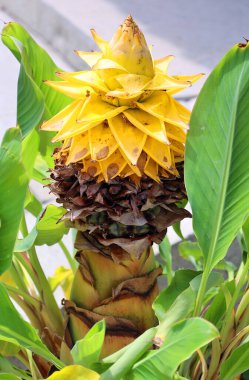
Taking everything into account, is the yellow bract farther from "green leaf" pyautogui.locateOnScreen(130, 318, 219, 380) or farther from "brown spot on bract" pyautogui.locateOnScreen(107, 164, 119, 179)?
"brown spot on bract" pyautogui.locateOnScreen(107, 164, 119, 179)

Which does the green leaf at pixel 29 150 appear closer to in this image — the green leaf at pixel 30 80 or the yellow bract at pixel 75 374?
the green leaf at pixel 30 80

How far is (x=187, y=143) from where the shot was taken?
0.55 m

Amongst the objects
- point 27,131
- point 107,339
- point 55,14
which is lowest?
point 107,339

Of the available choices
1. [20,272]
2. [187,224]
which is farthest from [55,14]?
[20,272]

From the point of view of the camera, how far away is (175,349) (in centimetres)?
52

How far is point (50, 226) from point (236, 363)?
0.22m

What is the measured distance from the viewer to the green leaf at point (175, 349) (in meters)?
0.49

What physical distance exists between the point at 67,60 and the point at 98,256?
131 cm

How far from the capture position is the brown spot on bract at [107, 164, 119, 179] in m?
0.55

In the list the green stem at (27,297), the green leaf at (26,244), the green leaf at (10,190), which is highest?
the green leaf at (10,190)

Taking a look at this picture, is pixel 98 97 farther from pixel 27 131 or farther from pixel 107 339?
pixel 107 339

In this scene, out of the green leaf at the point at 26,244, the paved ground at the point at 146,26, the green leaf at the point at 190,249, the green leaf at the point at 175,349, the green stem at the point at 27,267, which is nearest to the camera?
the green leaf at the point at 175,349

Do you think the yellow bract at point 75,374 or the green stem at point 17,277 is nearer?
the yellow bract at point 75,374

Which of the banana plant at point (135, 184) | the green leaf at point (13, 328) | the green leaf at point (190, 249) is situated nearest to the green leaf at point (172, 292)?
the banana plant at point (135, 184)
